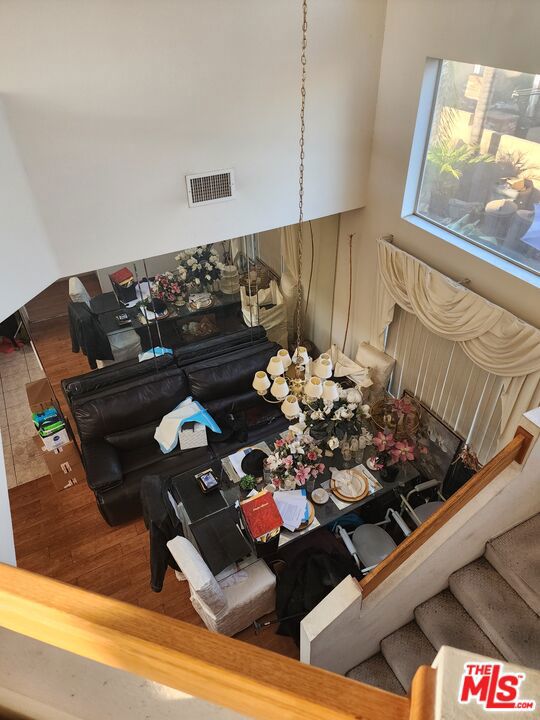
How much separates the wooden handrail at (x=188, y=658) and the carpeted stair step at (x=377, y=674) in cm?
269

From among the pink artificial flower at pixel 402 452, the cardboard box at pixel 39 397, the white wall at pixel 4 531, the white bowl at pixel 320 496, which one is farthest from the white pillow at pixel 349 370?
the white wall at pixel 4 531

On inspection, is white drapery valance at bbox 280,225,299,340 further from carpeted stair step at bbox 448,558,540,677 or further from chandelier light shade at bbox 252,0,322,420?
carpeted stair step at bbox 448,558,540,677

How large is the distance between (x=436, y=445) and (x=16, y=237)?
3.91m

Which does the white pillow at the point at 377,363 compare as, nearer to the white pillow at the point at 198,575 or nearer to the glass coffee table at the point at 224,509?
the glass coffee table at the point at 224,509

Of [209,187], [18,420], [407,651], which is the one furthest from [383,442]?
[18,420]

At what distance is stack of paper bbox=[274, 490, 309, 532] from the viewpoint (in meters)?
4.03

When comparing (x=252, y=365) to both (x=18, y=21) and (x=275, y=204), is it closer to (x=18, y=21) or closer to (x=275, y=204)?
(x=275, y=204)

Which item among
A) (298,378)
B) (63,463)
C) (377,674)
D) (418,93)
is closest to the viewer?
(377,674)

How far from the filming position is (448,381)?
4617mm

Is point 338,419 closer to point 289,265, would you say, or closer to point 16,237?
point 289,265

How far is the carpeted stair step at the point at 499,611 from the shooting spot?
243 cm

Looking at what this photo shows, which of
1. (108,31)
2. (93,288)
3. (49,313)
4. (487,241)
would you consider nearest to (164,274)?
(93,288)

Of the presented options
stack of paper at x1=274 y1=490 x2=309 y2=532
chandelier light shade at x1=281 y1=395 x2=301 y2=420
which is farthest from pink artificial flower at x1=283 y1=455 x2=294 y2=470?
chandelier light shade at x1=281 y1=395 x2=301 y2=420

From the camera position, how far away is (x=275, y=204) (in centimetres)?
457
